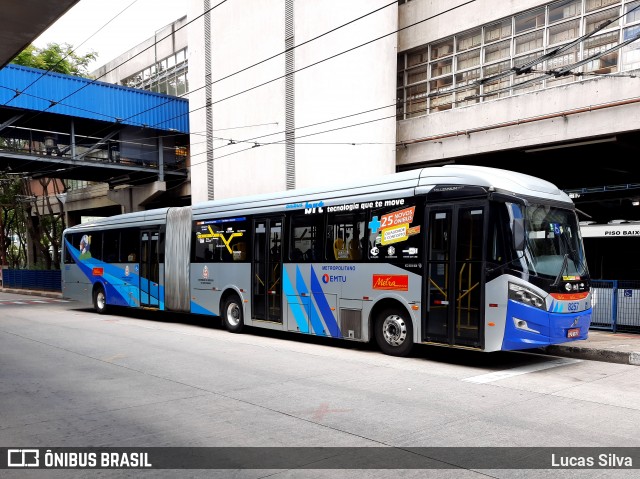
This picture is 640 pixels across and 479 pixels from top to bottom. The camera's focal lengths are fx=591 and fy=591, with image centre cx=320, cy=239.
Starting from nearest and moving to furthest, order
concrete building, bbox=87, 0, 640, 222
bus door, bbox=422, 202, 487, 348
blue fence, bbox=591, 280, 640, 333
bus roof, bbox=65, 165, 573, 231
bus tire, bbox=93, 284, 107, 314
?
1. bus door, bbox=422, 202, 487, 348
2. bus roof, bbox=65, 165, 573, 231
3. blue fence, bbox=591, 280, 640, 333
4. concrete building, bbox=87, 0, 640, 222
5. bus tire, bbox=93, 284, 107, 314

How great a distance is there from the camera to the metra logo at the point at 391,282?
430 inches

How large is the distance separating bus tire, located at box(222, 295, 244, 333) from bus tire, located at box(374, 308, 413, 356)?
4.55 metres

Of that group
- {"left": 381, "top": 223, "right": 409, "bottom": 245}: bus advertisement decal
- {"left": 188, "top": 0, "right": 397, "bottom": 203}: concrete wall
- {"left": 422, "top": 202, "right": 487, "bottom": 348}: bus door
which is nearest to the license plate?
{"left": 422, "top": 202, "right": 487, "bottom": 348}: bus door

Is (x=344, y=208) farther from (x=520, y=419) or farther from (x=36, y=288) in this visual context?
(x=36, y=288)

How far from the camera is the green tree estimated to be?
30.7m

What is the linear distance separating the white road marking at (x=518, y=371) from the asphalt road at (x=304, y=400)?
0.04m

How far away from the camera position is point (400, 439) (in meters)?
5.93

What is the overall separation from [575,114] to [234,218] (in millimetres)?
9289

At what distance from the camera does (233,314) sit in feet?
50.3

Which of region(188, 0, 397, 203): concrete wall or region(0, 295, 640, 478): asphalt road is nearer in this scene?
region(0, 295, 640, 478): asphalt road

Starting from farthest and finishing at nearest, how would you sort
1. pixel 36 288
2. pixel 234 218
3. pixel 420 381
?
pixel 36 288 → pixel 234 218 → pixel 420 381

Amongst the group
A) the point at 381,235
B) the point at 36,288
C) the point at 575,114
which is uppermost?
the point at 575,114

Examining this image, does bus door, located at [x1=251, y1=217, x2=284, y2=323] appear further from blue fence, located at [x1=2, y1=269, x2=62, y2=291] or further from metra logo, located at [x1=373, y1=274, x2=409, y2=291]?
blue fence, located at [x1=2, y1=269, x2=62, y2=291]

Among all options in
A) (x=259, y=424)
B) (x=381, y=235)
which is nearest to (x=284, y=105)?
(x=381, y=235)
